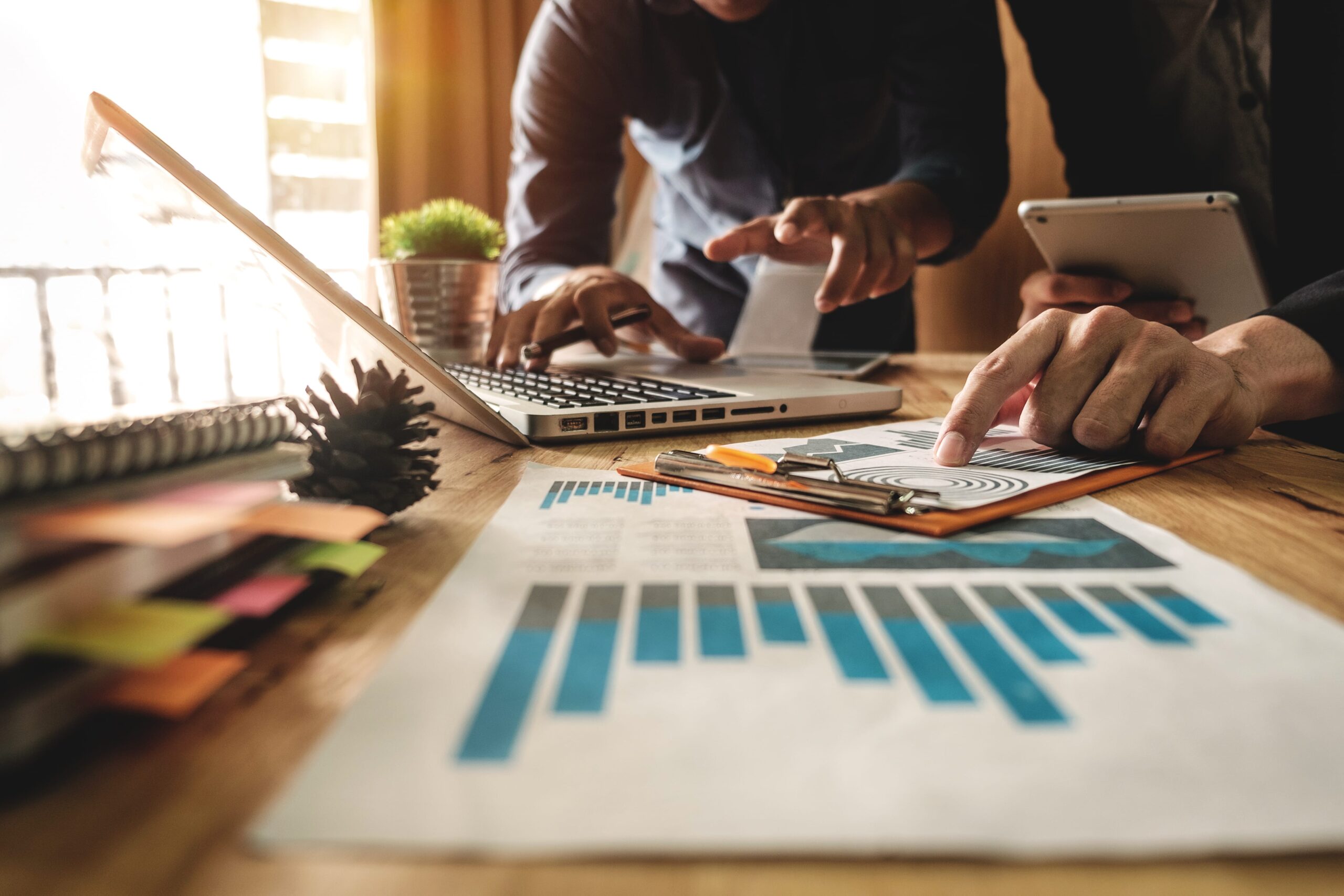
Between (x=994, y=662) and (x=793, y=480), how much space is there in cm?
20

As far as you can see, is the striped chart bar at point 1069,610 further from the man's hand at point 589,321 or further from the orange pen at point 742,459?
the man's hand at point 589,321

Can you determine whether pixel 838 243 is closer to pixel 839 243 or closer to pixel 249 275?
pixel 839 243

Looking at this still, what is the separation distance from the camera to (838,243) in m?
0.82

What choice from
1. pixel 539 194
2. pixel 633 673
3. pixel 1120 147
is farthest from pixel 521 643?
pixel 1120 147

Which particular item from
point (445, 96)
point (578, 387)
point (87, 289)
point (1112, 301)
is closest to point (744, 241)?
point (578, 387)

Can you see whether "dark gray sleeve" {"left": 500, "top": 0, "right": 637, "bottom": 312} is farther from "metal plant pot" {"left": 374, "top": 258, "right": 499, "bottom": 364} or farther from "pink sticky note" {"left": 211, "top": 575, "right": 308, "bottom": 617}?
"pink sticky note" {"left": 211, "top": 575, "right": 308, "bottom": 617}

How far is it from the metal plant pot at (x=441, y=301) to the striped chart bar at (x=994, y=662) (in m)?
0.83

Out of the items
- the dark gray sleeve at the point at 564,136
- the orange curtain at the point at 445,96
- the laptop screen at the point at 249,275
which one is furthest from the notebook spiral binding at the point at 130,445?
the orange curtain at the point at 445,96

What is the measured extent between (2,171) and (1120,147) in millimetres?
1432

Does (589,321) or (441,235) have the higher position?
(441,235)

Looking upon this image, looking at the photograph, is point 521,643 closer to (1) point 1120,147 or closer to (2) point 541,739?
(2) point 541,739

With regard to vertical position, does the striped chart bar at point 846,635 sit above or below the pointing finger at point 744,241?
below

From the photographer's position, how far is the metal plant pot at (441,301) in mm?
998

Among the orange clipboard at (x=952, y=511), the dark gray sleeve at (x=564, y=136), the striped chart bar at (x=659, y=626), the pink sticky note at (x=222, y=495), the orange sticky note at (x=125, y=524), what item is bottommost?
the striped chart bar at (x=659, y=626)
